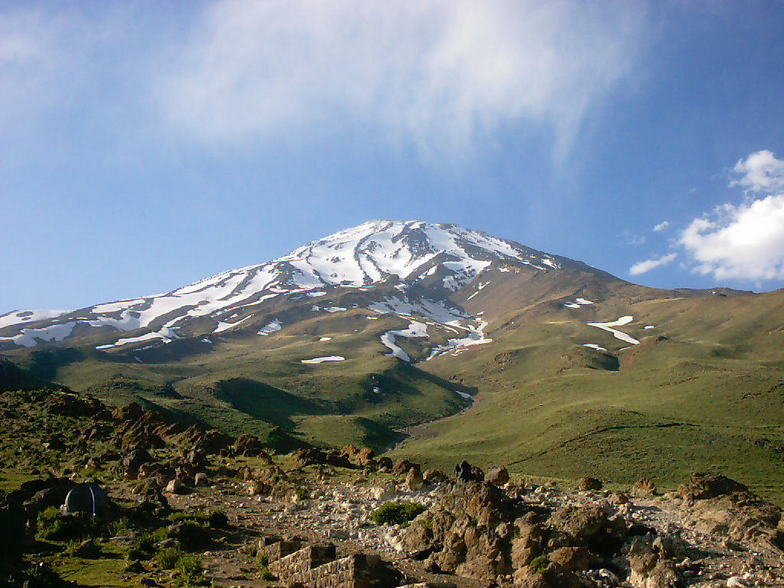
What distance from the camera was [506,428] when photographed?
7906 cm

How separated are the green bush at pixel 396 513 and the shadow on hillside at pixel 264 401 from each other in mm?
71314

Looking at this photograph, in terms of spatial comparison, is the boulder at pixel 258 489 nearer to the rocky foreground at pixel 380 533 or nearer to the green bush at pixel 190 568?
the rocky foreground at pixel 380 533

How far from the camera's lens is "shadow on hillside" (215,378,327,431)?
94.6 meters

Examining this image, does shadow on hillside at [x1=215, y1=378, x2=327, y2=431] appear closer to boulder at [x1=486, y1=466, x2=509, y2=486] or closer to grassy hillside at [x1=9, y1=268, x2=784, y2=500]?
grassy hillside at [x1=9, y1=268, x2=784, y2=500]

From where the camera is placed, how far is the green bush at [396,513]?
20.4 meters

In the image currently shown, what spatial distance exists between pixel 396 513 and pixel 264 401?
85.7 meters

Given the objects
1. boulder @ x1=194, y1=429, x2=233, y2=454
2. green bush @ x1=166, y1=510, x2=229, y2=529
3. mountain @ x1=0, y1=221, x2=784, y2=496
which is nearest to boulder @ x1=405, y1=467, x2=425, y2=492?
green bush @ x1=166, y1=510, x2=229, y2=529

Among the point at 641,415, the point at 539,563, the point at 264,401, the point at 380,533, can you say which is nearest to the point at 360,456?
the point at 380,533

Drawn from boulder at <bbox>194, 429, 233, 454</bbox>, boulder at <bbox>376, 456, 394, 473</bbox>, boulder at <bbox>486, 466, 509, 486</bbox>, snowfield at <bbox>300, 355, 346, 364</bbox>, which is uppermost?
snowfield at <bbox>300, 355, 346, 364</bbox>

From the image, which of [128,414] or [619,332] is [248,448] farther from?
[619,332]

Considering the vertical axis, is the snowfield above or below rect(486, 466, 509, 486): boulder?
above

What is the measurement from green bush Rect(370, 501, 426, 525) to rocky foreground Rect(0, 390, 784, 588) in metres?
0.05

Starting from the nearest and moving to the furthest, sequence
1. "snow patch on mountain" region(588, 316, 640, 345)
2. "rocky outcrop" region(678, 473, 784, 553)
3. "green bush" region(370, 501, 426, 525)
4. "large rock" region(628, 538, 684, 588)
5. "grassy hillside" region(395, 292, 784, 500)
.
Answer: "large rock" region(628, 538, 684, 588) < "rocky outcrop" region(678, 473, 784, 553) < "green bush" region(370, 501, 426, 525) < "grassy hillside" region(395, 292, 784, 500) < "snow patch on mountain" region(588, 316, 640, 345)

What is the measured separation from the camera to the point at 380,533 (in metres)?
19.6
